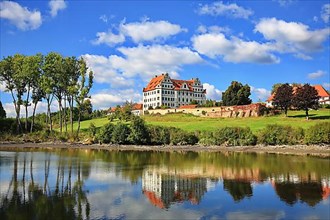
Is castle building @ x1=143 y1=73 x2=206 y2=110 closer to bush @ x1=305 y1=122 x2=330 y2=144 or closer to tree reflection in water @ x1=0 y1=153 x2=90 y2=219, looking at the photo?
bush @ x1=305 y1=122 x2=330 y2=144

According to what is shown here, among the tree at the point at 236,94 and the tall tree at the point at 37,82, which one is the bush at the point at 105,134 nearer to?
the tall tree at the point at 37,82

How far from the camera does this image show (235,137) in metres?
51.8

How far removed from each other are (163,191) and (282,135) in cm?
3346

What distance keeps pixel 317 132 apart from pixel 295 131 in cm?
318

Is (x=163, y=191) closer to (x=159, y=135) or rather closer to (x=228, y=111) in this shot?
(x=159, y=135)

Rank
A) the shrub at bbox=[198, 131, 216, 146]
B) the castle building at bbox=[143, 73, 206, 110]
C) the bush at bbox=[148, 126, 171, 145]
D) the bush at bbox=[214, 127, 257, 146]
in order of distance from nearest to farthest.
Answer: the bush at bbox=[214, 127, 257, 146] < the shrub at bbox=[198, 131, 216, 146] < the bush at bbox=[148, 126, 171, 145] < the castle building at bbox=[143, 73, 206, 110]

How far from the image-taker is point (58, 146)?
5378cm

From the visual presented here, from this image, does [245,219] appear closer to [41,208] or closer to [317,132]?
[41,208]

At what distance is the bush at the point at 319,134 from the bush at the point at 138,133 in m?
23.3

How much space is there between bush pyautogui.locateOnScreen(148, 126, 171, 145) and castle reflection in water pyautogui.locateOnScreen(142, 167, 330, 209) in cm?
2556

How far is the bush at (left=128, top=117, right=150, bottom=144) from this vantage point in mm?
54469

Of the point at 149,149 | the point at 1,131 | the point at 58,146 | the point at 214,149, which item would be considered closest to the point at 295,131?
the point at 214,149

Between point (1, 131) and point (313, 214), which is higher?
point (1, 131)

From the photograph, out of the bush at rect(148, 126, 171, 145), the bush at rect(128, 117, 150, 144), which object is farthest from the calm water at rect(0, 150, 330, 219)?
the bush at rect(148, 126, 171, 145)
